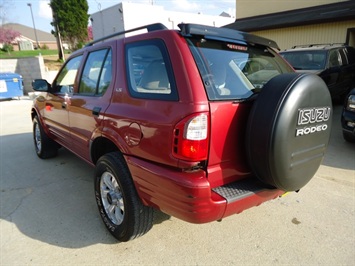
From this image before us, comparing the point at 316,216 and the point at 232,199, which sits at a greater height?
the point at 232,199

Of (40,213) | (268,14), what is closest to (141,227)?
(40,213)

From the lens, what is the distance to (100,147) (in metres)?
3.11

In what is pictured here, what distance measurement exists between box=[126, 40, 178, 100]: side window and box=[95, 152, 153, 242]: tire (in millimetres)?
691

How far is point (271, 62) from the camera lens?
2865mm

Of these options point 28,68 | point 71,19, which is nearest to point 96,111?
point 28,68

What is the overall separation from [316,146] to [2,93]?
14.1 metres

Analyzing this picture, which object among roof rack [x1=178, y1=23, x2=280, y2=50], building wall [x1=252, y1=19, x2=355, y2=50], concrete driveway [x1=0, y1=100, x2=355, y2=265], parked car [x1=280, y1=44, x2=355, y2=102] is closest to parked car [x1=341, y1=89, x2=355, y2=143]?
concrete driveway [x1=0, y1=100, x2=355, y2=265]

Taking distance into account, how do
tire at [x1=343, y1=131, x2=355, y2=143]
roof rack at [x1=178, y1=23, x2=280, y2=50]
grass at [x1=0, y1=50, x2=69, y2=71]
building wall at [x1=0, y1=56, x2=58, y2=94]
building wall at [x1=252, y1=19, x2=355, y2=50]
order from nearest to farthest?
roof rack at [x1=178, y1=23, x2=280, y2=50], tire at [x1=343, y1=131, x2=355, y2=143], building wall at [x1=252, y1=19, x2=355, y2=50], building wall at [x1=0, y1=56, x2=58, y2=94], grass at [x1=0, y1=50, x2=69, y2=71]

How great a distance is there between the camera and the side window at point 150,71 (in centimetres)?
215

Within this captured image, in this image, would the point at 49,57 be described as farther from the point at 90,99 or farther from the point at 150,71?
the point at 150,71

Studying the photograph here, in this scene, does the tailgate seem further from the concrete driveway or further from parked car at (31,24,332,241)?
the concrete driveway

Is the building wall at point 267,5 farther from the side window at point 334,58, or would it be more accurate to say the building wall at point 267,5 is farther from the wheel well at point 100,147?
the wheel well at point 100,147

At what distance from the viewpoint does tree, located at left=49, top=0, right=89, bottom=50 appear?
2436 cm

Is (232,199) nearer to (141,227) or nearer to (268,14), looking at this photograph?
(141,227)
